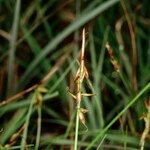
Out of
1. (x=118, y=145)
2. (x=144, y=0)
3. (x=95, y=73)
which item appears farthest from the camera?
(x=144, y=0)

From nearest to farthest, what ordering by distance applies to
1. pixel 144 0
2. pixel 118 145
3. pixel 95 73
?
pixel 118 145 < pixel 95 73 < pixel 144 0

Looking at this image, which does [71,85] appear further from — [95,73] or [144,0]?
[144,0]

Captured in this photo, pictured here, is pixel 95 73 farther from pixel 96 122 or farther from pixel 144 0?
pixel 144 0

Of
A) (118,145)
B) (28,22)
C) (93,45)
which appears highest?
(28,22)

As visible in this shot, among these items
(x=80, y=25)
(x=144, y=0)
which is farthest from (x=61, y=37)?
(x=144, y=0)

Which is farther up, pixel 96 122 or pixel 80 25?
pixel 80 25

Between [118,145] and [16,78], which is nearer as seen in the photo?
[118,145]
